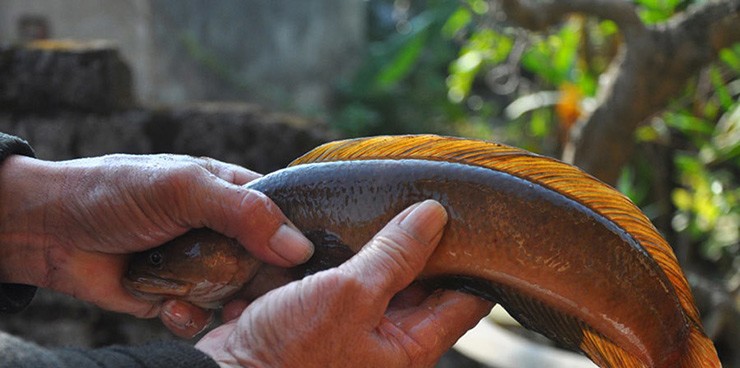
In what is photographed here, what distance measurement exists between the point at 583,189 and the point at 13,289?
156 cm

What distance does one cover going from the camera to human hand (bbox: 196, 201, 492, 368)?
176cm

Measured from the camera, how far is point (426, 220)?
6.13 ft

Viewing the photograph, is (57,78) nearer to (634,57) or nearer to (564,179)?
(634,57)

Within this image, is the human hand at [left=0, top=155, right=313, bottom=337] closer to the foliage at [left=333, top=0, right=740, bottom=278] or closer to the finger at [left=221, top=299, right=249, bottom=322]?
the finger at [left=221, top=299, right=249, bottom=322]

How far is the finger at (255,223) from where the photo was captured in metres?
1.95

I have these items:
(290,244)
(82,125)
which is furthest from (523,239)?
(82,125)

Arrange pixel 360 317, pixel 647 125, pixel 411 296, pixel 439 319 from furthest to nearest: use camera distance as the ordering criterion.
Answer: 1. pixel 647 125
2. pixel 411 296
3. pixel 439 319
4. pixel 360 317

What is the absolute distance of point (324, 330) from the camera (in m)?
1.77

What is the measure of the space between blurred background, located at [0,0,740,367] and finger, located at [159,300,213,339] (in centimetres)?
180

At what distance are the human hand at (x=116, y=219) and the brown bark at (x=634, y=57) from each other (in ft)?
7.61

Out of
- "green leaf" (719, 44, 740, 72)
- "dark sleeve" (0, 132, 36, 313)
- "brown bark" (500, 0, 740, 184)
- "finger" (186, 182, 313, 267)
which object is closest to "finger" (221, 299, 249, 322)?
"finger" (186, 182, 313, 267)

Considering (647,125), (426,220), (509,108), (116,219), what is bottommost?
(509,108)

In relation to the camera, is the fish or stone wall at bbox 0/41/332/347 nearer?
the fish

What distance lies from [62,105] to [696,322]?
10.7ft
